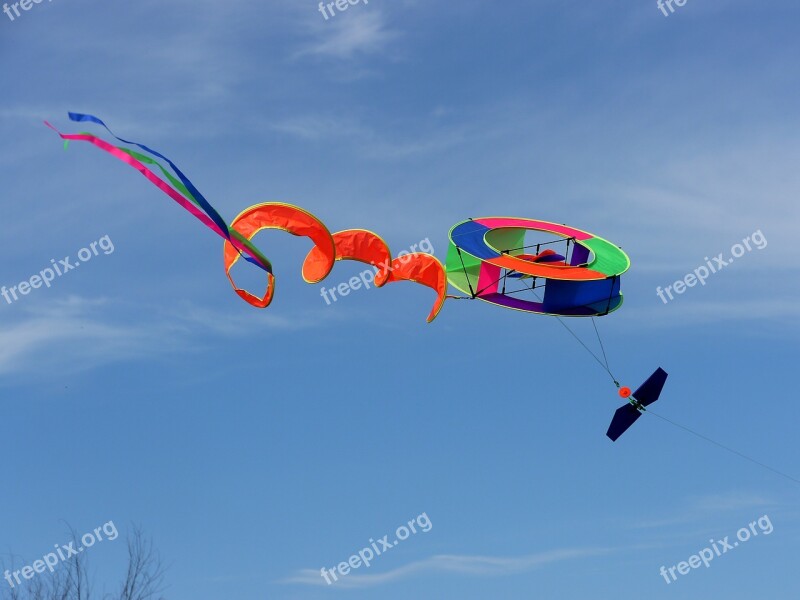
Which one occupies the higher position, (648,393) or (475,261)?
(475,261)

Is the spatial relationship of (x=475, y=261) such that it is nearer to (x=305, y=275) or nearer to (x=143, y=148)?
(x=305, y=275)

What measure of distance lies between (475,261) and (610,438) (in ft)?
20.4

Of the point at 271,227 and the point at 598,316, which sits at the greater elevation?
the point at 271,227

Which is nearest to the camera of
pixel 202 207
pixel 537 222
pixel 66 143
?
pixel 66 143

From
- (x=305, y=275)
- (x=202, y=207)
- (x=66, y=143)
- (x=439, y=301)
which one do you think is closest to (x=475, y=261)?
(x=439, y=301)

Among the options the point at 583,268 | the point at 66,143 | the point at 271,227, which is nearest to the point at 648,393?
the point at 583,268

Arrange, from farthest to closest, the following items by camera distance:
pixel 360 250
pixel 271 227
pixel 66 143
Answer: pixel 360 250, pixel 271 227, pixel 66 143

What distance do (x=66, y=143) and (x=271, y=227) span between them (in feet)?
25.9

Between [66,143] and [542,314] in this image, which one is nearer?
[66,143]

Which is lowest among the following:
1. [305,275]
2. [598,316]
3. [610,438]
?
[610,438]

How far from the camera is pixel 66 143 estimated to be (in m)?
23.5

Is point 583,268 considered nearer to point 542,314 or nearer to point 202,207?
point 542,314

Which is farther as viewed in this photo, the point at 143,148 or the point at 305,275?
the point at 305,275

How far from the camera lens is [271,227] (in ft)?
101
